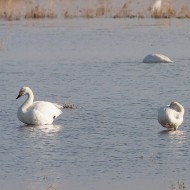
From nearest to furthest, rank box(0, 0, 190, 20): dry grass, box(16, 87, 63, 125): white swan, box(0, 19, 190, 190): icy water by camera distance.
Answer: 1. box(0, 19, 190, 190): icy water
2. box(16, 87, 63, 125): white swan
3. box(0, 0, 190, 20): dry grass

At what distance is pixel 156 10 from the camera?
111 feet

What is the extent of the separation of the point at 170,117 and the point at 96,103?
2.87 meters

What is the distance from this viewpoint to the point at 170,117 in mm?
13141

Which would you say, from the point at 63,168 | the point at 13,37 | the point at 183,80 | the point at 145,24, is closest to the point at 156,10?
the point at 145,24

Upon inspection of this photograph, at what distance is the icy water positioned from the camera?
398 inches

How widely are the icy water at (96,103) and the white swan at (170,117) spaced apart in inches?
6.0

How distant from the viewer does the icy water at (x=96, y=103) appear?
1010 centimetres

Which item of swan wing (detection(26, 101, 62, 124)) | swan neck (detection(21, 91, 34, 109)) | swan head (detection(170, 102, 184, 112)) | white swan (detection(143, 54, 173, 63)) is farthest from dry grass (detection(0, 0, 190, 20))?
swan head (detection(170, 102, 184, 112))

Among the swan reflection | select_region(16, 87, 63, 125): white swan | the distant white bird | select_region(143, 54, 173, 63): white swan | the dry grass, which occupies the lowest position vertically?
the dry grass

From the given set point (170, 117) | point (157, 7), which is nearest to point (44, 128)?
point (170, 117)

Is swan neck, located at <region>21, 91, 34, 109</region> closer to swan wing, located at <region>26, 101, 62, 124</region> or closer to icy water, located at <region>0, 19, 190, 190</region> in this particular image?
swan wing, located at <region>26, 101, 62, 124</region>

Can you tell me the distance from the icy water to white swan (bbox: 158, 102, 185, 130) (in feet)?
0.50

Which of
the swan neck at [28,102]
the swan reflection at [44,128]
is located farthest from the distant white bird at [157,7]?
the swan reflection at [44,128]

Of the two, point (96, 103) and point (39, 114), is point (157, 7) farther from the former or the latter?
point (39, 114)
